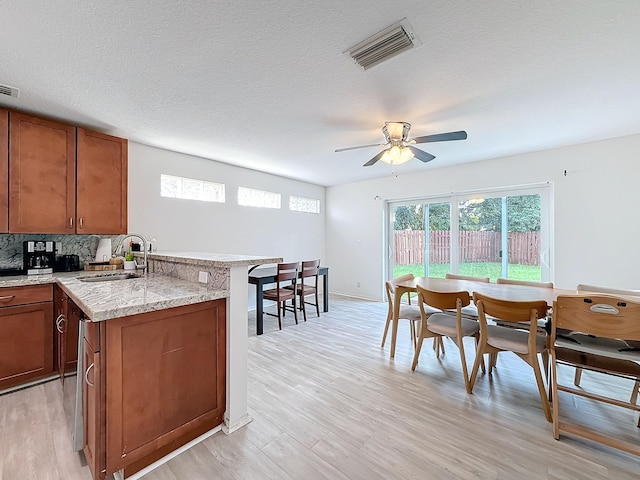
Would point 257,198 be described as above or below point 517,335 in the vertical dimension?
above

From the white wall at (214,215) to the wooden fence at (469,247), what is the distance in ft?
6.60

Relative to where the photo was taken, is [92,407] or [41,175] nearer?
[92,407]

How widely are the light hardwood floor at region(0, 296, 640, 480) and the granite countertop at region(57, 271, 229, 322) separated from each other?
3.08 feet

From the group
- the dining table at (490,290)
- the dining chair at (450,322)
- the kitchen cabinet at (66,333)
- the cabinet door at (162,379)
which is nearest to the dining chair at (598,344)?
the dining table at (490,290)

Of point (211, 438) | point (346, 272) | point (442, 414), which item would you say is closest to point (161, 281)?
point (211, 438)

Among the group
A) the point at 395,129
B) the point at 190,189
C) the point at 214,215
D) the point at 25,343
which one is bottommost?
the point at 25,343

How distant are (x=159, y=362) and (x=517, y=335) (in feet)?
8.67

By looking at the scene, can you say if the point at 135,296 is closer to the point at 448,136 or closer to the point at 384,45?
the point at 384,45

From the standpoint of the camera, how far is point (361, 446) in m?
1.74

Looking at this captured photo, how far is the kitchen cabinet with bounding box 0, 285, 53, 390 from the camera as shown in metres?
2.31

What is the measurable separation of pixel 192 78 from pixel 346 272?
190 inches

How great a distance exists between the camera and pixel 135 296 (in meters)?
1.64

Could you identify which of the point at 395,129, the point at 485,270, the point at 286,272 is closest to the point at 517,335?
the point at 395,129

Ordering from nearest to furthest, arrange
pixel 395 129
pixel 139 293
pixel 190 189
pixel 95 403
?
1. pixel 95 403
2. pixel 139 293
3. pixel 395 129
4. pixel 190 189
